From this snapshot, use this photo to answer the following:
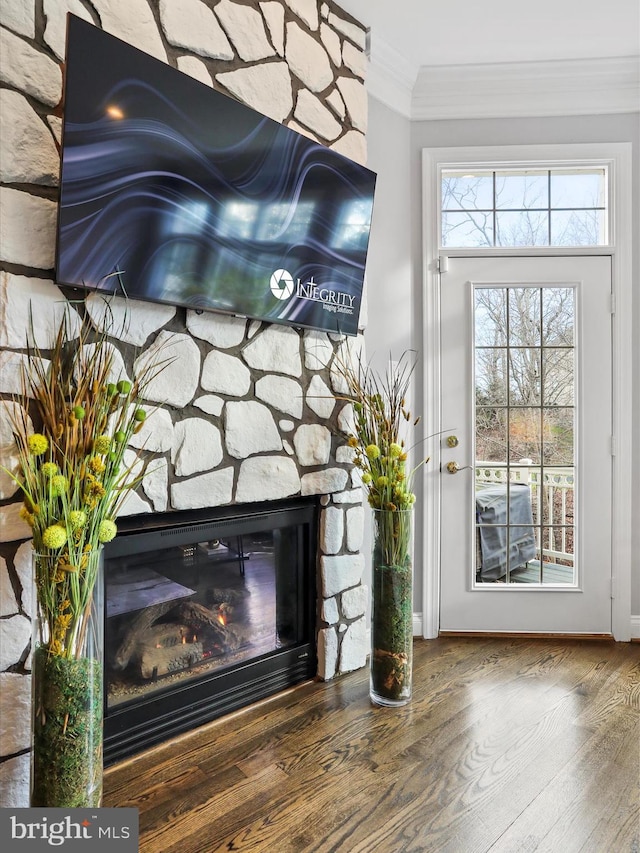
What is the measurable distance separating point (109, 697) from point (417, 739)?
105 centimetres

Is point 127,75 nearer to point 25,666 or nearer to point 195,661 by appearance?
point 25,666

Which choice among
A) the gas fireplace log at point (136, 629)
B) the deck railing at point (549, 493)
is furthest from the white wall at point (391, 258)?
the gas fireplace log at point (136, 629)

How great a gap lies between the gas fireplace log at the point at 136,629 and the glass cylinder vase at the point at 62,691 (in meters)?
0.50

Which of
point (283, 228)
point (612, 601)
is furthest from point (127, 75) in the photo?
point (612, 601)

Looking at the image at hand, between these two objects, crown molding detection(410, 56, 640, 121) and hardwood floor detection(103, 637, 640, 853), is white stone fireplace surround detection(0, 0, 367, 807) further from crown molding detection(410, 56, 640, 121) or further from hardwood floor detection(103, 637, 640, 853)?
crown molding detection(410, 56, 640, 121)

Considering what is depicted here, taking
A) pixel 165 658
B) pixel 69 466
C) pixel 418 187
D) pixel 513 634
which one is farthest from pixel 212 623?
pixel 418 187

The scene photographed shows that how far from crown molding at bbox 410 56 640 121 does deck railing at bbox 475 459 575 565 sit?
5.90 ft

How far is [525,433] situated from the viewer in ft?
9.99

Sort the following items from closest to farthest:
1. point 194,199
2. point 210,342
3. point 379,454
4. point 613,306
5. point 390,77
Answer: point 194,199 < point 210,342 < point 379,454 < point 390,77 < point 613,306

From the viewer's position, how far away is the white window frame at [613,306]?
297cm

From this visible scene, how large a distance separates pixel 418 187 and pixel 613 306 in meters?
1.16

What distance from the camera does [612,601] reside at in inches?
119

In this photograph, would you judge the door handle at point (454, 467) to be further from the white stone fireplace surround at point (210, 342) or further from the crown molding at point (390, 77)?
the crown molding at point (390, 77)

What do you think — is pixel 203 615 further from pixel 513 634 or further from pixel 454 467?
pixel 513 634
